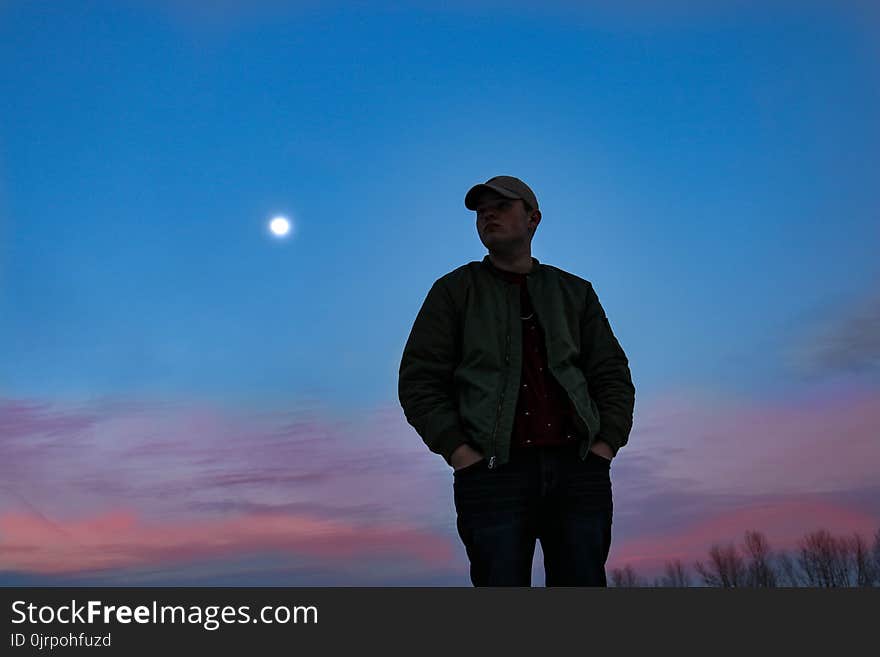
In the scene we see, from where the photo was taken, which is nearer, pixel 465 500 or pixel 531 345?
pixel 465 500

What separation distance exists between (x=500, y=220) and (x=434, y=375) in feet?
3.80

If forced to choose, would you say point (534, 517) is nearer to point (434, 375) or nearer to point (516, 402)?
point (516, 402)

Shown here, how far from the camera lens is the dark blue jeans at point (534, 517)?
4973 millimetres

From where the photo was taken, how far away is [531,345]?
5418mm

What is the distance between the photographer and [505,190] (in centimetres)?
549

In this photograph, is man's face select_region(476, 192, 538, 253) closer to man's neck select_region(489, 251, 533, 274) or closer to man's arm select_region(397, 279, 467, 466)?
man's neck select_region(489, 251, 533, 274)

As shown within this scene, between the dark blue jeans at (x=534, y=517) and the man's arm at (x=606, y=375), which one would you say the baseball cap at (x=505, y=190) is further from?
the dark blue jeans at (x=534, y=517)

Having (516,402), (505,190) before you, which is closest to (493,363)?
(516,402)

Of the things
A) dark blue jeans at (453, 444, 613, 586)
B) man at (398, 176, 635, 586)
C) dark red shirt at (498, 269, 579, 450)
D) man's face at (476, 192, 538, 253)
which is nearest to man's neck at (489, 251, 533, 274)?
man at (398, 176, 635, 586)
